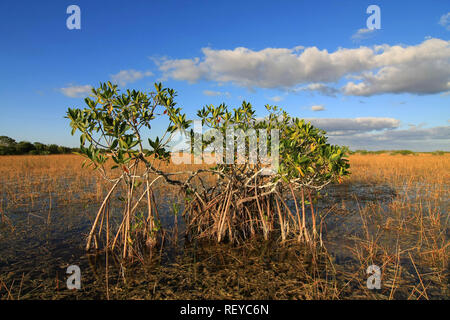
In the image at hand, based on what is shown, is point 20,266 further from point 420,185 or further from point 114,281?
point 420,185

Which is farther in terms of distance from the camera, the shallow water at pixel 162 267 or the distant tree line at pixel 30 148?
the distant tree line at pixel 30 148

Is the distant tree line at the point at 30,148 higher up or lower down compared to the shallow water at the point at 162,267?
higher up

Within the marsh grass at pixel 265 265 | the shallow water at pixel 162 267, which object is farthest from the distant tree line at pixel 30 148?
the shallow water at pixel 162 267

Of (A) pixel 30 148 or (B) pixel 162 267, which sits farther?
(A) pixel 30 148

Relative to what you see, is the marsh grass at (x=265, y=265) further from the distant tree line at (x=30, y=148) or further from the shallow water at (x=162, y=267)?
the distant tree line at (x=30, y=148)

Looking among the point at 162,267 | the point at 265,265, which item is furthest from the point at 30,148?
the point at 265,265

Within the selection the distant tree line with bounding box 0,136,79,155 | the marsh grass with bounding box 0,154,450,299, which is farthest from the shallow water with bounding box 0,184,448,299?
the distant tree line with bounding box 0,136,79,155

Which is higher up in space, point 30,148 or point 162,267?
point 30,148

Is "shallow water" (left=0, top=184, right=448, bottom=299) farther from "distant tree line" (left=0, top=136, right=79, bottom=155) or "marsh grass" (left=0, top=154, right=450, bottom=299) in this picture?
"distant tree line" (left=0, top=136, right=79, bottom=155)

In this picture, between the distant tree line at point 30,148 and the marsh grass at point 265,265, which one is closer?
the marsh grass at point 265,265

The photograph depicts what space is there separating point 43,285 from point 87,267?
659 mm

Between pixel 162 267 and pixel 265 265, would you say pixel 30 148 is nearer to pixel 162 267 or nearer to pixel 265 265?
pixel 162 267

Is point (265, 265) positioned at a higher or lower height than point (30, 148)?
lower
